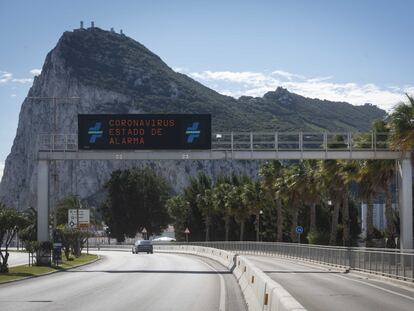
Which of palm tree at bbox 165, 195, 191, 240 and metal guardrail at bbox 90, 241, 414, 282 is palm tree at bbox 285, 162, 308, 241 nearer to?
metal guardrail at bbox 90, 241, 414, 282

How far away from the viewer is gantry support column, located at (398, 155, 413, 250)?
131 ft

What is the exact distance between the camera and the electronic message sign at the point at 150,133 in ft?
134

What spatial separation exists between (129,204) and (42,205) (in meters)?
88.9

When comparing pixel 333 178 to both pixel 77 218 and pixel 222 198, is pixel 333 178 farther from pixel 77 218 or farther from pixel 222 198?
pixel 222 198

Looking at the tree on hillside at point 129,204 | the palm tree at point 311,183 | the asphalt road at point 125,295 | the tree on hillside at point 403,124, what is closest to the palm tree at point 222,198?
the palm tree at point 311,183

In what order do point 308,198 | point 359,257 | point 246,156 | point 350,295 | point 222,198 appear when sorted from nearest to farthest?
point 350,295 → point 359,257 → point 246,156 → point 308,198 → point 222,198

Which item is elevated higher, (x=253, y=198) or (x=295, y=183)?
(x=295, y=183)

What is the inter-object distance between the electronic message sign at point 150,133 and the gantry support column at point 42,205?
8.46 ft

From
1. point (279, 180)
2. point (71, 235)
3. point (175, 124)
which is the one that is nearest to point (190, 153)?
point (175, 124)

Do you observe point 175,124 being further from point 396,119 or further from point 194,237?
point 194,237

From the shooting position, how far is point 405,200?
133ft

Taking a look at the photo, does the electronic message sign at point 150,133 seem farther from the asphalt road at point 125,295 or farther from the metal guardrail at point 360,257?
the asphalt road at point 125,295

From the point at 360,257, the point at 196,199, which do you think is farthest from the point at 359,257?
the point at 196,199

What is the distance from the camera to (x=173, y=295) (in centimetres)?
2141
